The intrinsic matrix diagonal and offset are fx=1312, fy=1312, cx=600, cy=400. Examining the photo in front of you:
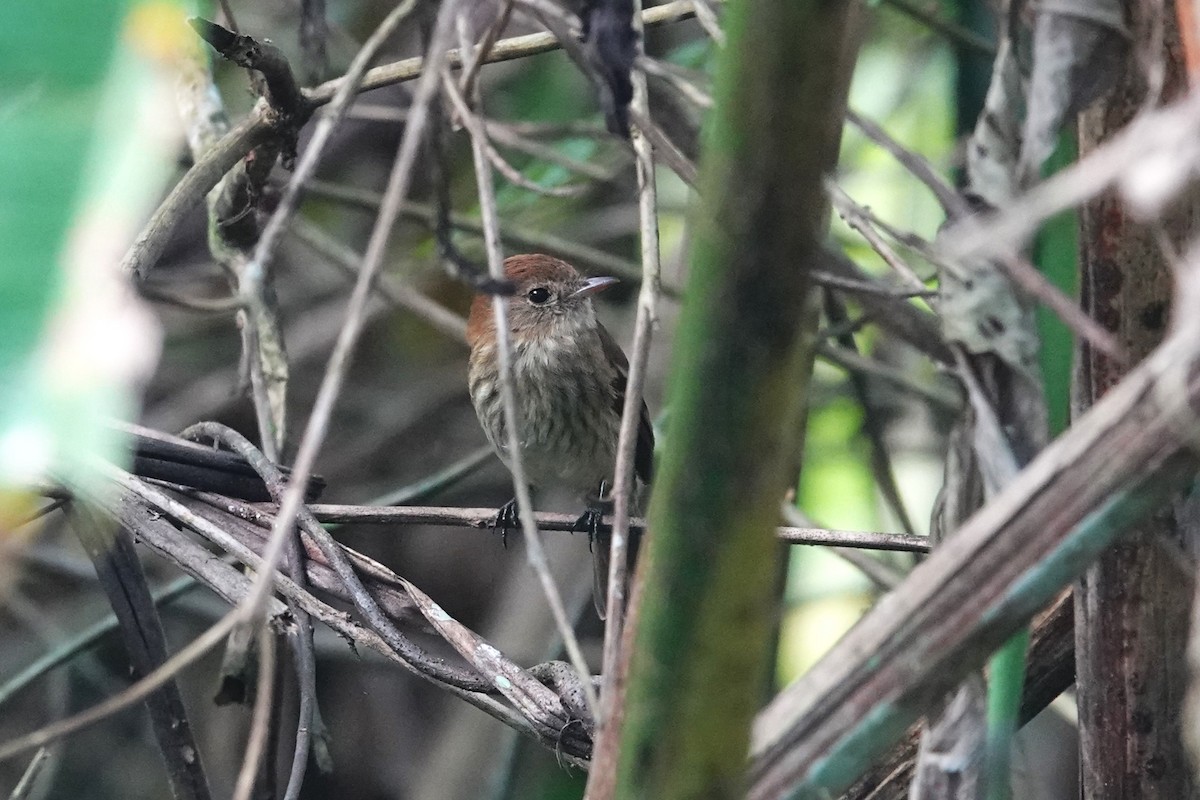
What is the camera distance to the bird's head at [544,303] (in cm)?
394

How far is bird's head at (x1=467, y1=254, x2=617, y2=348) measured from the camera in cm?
394

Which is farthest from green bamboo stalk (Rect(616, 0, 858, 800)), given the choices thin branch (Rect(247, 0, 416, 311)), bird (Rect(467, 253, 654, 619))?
bird (Rect(467, 253, 654, 619))

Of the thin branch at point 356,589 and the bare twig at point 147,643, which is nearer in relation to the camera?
the thin branch at point 356,589

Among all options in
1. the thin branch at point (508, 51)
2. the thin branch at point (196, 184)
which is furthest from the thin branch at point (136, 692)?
the thin branch at point (508, 51)

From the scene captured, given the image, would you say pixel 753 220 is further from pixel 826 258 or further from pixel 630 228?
pixel 630 228

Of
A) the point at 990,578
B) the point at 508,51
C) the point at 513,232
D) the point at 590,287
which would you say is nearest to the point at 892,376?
the point at 590,287

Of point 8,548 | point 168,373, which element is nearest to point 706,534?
point 8,548

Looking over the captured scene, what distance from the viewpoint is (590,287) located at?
393cm

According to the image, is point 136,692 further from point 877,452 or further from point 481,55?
point 877,452

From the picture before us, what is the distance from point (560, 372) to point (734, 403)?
312cm

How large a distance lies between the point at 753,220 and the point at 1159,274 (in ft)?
2.99

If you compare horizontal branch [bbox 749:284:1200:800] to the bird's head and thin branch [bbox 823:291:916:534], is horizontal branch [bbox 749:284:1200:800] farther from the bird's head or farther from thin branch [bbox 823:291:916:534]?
the bird's head

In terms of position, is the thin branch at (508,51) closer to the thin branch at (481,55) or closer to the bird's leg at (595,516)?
the thin branch at (481,55)

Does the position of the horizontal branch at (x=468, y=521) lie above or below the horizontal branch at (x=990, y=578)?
above
